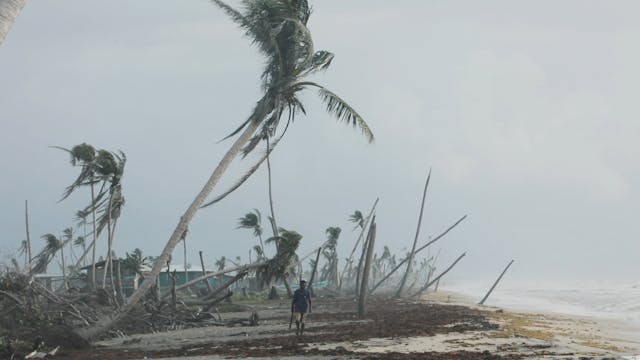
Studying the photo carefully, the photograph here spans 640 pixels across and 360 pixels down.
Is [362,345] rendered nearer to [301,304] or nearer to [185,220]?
[301,304]

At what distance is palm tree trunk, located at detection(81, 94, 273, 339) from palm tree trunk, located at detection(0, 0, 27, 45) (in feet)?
47.5

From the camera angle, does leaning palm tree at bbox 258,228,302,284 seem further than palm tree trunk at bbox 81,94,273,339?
Yes

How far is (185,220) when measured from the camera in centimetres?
2228

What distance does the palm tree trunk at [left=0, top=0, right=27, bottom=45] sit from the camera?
801 centimetres

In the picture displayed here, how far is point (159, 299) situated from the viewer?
27.9 m

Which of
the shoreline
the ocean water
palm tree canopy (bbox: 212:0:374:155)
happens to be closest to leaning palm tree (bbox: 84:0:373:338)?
palm tree canopy (bbox: 212:0:374:155)

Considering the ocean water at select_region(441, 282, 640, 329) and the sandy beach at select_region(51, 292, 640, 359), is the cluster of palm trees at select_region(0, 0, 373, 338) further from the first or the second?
the ocean water at select_region(441, 282, 640, 329)

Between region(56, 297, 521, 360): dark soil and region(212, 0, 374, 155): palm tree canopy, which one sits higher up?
region(212, 0, 374, 155): palm tree canopy

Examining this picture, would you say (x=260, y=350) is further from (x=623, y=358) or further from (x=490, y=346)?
(x=623, y=358)

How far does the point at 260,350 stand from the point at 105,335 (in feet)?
27.4

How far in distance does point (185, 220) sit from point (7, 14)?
14.6 metres

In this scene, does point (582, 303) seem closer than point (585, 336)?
No

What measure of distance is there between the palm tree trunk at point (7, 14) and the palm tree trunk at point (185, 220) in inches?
570

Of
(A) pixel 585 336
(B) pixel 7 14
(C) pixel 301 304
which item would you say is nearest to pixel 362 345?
(C) pixel 301 304
